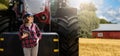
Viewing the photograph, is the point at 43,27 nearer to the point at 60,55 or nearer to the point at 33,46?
the point at 60,55

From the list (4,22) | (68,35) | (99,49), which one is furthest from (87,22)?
(68,35)

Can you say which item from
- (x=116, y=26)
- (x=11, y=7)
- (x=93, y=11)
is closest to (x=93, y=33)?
(x=116, y=26)

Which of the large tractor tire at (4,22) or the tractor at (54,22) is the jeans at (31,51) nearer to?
the tractor at (54,22)

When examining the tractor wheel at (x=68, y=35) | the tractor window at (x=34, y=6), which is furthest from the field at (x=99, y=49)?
the tractor window at (x=34, y=6)

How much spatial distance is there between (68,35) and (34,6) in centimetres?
116

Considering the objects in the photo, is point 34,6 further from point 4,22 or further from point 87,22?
point 87,22

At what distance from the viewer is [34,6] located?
9.78 m

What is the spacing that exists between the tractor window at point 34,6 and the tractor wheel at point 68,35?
25.2 inches

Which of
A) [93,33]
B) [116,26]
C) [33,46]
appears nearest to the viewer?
[33,46]

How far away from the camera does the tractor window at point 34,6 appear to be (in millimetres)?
9773

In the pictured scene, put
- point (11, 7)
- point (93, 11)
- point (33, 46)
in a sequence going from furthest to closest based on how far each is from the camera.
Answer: point (93, 11) < point (11, 7) < point (33, 46)

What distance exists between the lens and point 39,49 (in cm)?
921

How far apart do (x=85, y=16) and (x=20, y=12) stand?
89957 millimetres

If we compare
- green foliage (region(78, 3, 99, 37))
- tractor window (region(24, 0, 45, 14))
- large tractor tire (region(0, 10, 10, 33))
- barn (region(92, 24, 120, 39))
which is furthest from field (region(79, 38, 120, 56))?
green foliage (region(78, 3, 99, 37))
